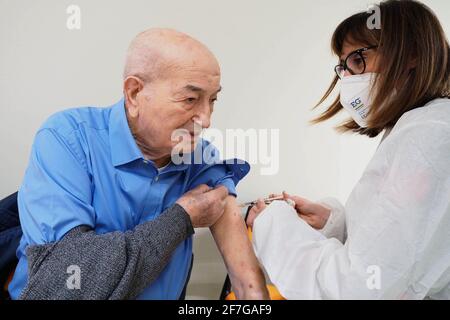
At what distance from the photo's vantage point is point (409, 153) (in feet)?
2.74

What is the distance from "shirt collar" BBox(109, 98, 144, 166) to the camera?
108 cm

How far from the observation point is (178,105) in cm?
106

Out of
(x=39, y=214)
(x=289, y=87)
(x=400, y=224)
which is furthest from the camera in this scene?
(x=289, y=87)

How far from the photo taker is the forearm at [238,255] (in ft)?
3.74

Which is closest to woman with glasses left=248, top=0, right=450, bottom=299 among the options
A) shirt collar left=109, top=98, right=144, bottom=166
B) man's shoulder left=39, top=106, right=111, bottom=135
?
shirt collar left=109, top=98, right=144, bottom=166

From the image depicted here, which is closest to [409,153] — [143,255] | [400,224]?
[400,224]

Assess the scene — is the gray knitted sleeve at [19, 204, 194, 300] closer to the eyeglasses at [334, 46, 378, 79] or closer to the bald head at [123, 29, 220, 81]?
the bald head at [123, 29, 220, 81]

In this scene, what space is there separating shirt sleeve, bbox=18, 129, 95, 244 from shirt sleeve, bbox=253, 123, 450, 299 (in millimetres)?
596

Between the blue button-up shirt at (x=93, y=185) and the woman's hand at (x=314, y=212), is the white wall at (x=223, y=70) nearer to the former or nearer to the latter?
the woman's hand at (x=314, y=212)

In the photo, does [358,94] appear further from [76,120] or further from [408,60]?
[76,120]

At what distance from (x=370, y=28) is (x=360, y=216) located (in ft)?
1.90

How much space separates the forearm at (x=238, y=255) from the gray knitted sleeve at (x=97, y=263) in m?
0.35

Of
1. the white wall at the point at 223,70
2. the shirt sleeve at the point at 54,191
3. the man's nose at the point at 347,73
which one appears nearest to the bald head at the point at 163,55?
the shirt sleeve at the point at 54,191
